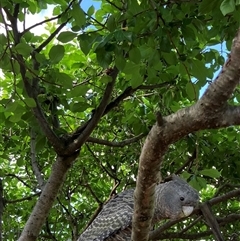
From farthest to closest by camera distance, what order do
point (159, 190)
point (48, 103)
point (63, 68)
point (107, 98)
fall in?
point (63, 68), point (48, 103), point (107, 98), point (159, 190)

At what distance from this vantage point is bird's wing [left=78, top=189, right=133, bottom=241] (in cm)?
318

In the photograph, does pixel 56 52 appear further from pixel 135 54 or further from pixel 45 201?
pixel 45 201

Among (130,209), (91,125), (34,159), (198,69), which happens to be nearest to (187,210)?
(130,209)

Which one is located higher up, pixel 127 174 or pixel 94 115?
pixel 127 174

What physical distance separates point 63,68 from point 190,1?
1.71m

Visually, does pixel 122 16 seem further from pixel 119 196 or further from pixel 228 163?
pixel 228 163

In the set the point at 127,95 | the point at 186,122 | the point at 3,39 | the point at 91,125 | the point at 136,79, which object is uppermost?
the point at 127,95

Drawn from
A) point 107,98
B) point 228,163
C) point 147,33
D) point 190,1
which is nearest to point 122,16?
point 147,33

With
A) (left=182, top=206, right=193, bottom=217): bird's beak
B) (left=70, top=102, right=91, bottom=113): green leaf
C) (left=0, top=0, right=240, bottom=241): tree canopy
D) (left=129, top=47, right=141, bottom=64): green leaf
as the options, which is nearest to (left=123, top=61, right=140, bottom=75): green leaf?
(left=0, top=0, right=240, bottom=241): tree canopy

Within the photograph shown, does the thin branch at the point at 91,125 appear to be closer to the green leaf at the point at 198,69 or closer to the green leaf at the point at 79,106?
the green leaf at the point at 79,106

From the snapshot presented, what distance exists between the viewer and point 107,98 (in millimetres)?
3092

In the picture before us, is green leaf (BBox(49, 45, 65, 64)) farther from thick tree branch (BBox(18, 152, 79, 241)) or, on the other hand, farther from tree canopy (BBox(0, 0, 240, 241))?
thick tree branch (BBox(18, 152, 79, 241))

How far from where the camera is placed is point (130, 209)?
10.5ft

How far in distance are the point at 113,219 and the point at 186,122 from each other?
1.71 meters
